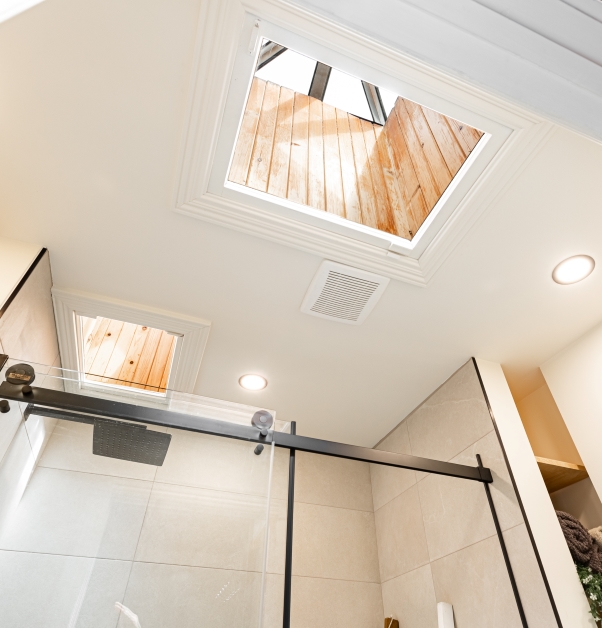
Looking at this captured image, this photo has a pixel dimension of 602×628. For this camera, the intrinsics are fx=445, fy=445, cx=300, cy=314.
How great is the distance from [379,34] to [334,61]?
2.14ft

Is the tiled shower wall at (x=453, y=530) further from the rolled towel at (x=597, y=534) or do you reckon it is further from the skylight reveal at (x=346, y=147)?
the skylight reveal at (x=346, y=147)

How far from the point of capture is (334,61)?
972mm

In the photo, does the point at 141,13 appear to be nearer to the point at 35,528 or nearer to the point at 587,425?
the point at 35,528

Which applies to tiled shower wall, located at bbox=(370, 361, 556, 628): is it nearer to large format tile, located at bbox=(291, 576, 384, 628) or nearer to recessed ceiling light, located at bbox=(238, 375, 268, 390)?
large format tile, located at bbox=(291, 576, 384, 628)

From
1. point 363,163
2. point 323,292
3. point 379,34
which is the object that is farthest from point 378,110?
point 379,34

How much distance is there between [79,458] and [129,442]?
114 mm

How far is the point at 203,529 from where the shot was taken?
1.02 m

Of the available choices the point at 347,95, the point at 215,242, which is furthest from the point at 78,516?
the point at 347,95

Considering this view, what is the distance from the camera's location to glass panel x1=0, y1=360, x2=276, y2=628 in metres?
0.91

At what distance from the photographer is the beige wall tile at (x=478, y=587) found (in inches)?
51.7

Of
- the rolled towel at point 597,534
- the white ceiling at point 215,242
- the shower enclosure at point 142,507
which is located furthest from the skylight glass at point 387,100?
the rolled towel at point 597,534

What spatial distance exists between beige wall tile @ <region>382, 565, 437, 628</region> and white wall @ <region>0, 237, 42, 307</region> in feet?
5.58

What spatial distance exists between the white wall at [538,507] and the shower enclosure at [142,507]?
13 centimetres

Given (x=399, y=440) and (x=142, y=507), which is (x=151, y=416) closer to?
(x=142, y=507)
